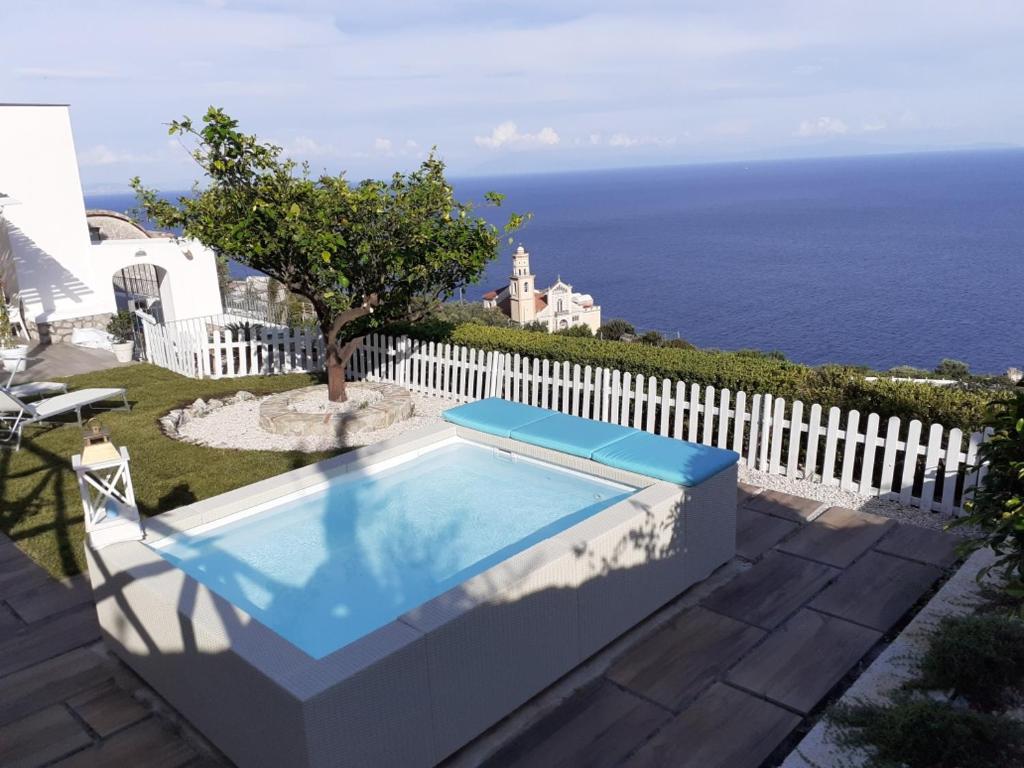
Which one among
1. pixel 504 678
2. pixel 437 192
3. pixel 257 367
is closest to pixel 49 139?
pixel 257 367

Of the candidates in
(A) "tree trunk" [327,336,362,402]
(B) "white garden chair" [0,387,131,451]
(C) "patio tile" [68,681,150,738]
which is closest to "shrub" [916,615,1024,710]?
(C) "patio tile" [68,681,150,738]

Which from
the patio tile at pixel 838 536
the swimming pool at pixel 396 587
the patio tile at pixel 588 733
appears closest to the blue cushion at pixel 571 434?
the swimming pool at pixel 396 587

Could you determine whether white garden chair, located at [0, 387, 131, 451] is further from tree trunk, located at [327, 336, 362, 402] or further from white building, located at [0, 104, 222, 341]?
white building, located at [0, 104, 222, 341]

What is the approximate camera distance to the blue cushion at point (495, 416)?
7254 millimetres

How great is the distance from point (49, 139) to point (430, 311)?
39.7 feet

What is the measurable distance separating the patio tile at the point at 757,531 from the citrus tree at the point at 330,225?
474 centimetres

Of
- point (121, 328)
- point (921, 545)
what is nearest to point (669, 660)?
point (921, 545)

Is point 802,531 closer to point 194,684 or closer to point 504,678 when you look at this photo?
point 504,678

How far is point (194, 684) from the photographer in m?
4.02

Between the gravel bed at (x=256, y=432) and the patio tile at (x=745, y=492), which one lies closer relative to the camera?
the patio tile at (x=745, y=492)

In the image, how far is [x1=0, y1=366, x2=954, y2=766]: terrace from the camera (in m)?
4.02

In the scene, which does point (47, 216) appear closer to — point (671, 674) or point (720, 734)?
point (671, 674)

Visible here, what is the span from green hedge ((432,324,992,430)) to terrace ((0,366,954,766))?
1.24m

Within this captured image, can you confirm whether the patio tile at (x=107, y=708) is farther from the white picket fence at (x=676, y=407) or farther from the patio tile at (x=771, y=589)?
the white picket fence at (x=676, y=407)
